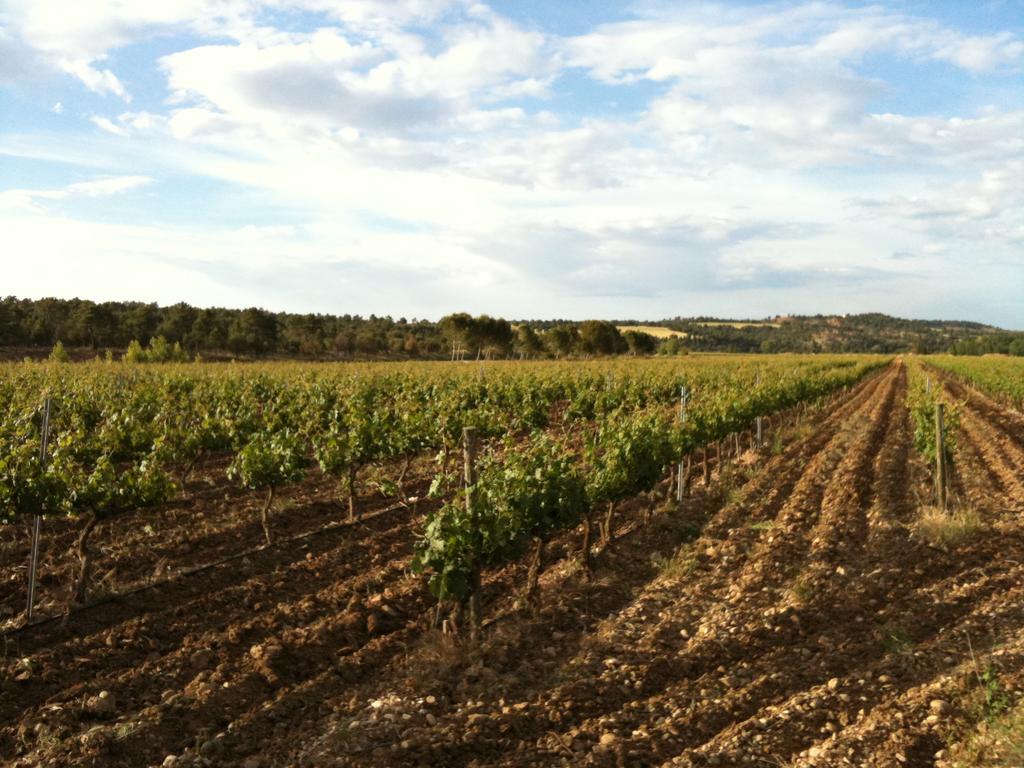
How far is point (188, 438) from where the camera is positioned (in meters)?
10.7

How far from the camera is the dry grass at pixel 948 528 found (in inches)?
352

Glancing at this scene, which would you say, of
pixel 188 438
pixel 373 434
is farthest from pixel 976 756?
pixel 188 438

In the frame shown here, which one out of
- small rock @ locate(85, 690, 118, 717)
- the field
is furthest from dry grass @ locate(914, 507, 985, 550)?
small rock @ locate(85, 690, 118, 717)

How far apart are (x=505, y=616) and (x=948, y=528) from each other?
5.74 metres

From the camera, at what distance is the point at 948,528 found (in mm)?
9133

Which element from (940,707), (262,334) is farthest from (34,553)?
(262,334)

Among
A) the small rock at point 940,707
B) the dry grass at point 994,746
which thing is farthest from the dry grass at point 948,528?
the dry grass at point 994,746

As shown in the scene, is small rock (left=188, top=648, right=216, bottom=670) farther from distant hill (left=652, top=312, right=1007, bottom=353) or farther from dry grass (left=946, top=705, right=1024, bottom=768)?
distant hill (left=652, top=312, right=1007, bottom=353)

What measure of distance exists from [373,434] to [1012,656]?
7955 millimetres

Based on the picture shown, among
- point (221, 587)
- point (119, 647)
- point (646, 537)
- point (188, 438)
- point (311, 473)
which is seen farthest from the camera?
point (311, 473)

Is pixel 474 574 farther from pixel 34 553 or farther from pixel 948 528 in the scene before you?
pixel 948 528

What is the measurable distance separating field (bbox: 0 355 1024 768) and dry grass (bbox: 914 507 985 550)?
2.2 inches

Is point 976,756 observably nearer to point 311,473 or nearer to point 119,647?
point 119,647

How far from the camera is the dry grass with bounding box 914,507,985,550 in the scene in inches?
352
